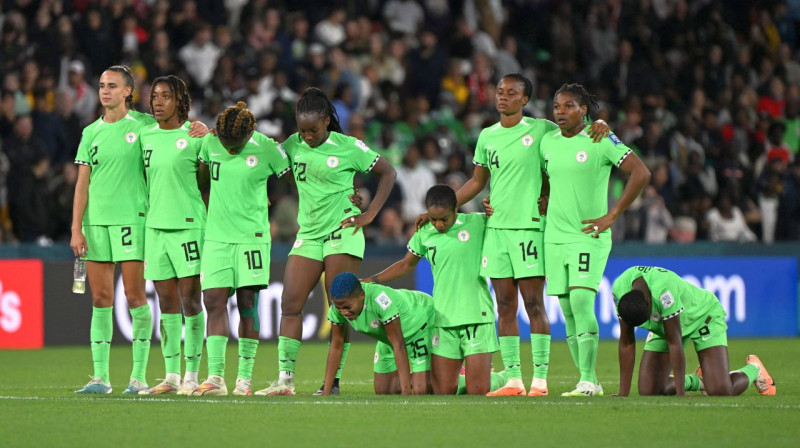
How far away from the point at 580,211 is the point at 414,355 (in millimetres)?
1895

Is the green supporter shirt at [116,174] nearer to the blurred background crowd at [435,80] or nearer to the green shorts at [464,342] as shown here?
the green shorts at [464,342]

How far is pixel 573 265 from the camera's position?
1027cm

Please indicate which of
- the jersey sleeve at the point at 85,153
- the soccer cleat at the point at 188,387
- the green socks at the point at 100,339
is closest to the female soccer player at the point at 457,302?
the soccer cleat at the point at 188,387

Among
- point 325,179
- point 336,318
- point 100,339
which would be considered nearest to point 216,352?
point 336,318

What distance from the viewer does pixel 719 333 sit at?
10727 millimetres

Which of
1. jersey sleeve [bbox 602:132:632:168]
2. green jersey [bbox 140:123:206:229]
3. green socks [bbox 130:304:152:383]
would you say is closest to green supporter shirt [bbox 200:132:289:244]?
green jersey [bbox 140:123:206:229]

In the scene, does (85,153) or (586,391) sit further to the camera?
(85,153)

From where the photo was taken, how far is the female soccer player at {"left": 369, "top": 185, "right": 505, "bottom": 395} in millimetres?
10977

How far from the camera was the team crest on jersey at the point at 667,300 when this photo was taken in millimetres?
10125

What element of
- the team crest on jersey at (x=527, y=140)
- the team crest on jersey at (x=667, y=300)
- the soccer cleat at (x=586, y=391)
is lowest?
the soccer cleat at (x=586, y=391)

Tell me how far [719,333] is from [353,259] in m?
2.96

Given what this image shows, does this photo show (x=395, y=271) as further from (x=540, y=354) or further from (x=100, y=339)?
(x=100, y=339)

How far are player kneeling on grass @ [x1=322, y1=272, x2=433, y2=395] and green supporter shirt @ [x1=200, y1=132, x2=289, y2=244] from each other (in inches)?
31.7

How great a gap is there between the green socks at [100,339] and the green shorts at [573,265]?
11.5 ft
